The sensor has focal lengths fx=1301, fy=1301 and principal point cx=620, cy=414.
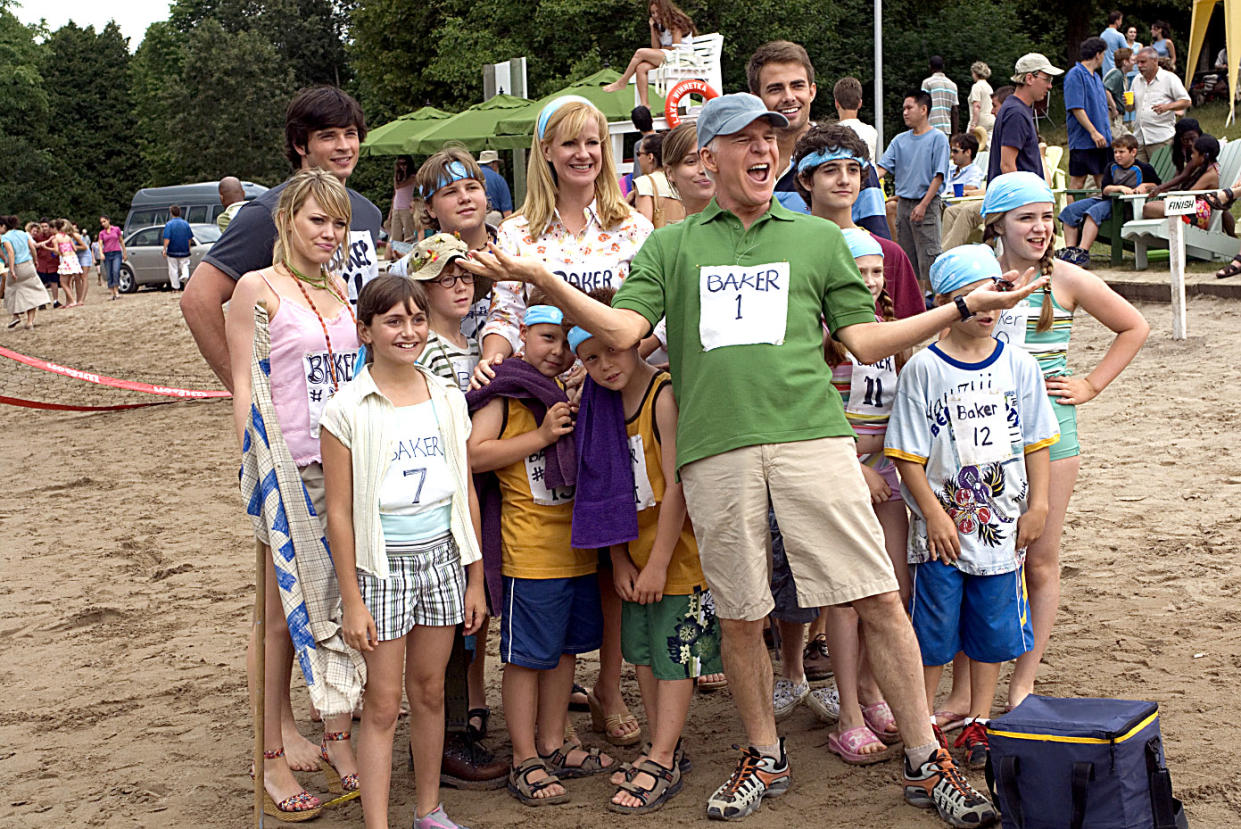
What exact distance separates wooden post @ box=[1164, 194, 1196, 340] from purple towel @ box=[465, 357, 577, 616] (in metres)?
8.37

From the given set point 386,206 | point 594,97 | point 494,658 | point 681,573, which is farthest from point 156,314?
point 386,206

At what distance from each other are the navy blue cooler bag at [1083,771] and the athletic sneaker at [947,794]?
168mm

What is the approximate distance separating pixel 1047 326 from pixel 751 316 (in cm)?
125

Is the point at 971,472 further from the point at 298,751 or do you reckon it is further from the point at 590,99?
the point at 590,99

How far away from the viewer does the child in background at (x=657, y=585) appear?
160 inches

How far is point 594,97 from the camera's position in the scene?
738 inches

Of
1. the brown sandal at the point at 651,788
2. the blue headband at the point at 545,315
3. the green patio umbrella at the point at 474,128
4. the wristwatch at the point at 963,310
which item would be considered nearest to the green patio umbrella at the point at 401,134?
the green patio umbrella at the point at 474,128

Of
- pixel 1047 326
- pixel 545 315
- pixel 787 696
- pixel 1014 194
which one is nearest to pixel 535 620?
pixel 545 315

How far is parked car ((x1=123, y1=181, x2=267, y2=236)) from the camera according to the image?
32.7m

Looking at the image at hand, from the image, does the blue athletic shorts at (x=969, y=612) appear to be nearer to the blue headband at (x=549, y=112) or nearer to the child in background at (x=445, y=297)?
the child in background at (x=445, y=297)

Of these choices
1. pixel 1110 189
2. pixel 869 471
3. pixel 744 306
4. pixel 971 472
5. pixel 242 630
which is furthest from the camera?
pixel 1110 189

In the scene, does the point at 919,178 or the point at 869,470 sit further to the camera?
the point at 919,178

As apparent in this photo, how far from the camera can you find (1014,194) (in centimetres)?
436

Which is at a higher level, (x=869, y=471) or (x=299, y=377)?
(x=299, y=377)
